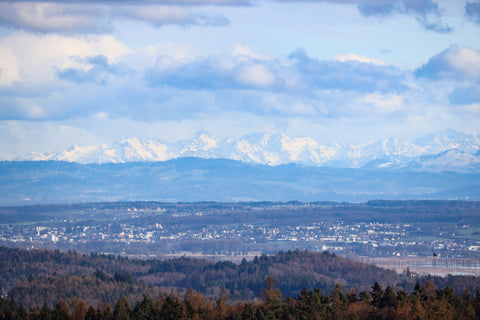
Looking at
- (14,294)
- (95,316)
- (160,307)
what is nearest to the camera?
(95,316)

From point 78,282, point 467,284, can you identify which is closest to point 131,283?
point 78,282

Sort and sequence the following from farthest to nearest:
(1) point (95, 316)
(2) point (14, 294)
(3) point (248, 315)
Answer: (2) point (14, 294) → (1) point (95, 316) → (3) point (248, 315)

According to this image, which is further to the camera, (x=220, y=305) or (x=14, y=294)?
(x=14, y=294)

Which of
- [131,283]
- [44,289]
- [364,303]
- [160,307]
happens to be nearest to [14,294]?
[44,289]

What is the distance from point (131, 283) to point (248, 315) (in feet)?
294

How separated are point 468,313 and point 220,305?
2722 centimetres

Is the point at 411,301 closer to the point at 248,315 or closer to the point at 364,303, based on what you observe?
the point at 364,303

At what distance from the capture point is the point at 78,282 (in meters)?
180

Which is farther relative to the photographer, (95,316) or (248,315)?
(95,316)

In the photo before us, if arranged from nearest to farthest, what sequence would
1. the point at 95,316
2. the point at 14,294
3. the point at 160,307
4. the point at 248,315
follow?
1. the point at 248,315
2. the point at 95,316
3. the point at 160,307
4. the point at 14,294

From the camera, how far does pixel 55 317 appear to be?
102812 millimetres

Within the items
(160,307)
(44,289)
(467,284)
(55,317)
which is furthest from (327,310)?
(467,284)

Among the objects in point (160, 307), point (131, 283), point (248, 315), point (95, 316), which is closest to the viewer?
point (248, 315)

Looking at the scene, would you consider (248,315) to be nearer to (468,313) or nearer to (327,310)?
(327,310)
